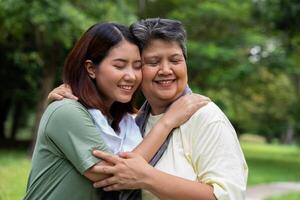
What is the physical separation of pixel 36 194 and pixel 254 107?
32.9 m

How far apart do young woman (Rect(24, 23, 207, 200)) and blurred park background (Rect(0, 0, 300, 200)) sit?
6.93 meters

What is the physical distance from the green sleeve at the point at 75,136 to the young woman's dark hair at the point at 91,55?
126 millimetres

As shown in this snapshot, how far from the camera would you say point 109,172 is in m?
2.16

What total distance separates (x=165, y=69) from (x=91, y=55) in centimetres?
36

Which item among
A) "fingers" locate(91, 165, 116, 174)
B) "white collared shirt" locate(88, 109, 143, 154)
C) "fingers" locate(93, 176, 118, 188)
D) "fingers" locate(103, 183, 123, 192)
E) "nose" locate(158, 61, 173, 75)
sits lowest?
"fingers" locate(103, 183, 123, 192)

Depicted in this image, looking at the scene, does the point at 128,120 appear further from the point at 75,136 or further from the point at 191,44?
the point at 191,44

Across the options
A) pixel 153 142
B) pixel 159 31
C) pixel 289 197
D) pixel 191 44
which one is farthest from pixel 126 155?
pixel 191 44

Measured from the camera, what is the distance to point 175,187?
7.08 ft

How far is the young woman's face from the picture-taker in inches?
92.5

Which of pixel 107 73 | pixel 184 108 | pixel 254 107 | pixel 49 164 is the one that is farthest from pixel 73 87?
pixel 254 107

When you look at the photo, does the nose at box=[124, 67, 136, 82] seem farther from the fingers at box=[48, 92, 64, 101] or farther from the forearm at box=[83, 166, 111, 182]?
the forearm at box=[83, 166, 111, 182]

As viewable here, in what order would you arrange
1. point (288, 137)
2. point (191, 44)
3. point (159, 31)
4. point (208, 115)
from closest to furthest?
point (208, 115) < point (159, 31) < point (191, 44) < point (288, 137)

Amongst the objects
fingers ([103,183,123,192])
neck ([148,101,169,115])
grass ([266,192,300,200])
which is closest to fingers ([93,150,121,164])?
fingers ([103,183,123,192])

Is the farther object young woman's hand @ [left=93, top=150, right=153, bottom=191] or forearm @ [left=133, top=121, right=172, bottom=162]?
forearm @ [left=133, top=121, right=172, bottom=162]
